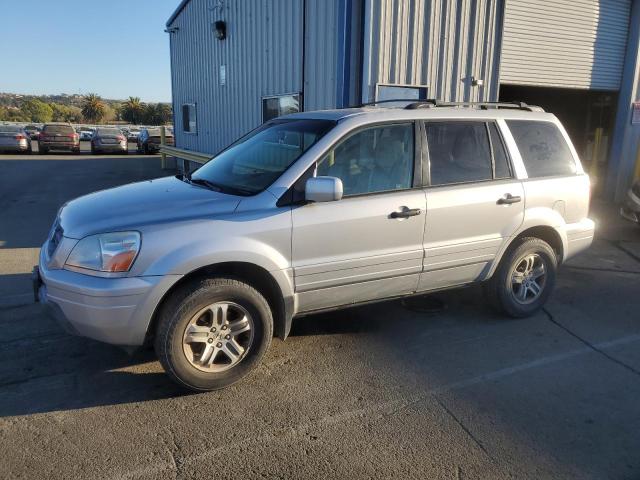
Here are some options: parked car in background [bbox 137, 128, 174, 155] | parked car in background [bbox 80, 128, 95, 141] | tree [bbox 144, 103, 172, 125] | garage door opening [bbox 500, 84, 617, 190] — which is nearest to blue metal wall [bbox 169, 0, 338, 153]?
garage door opening [bbox 500, 84, 617, 190]

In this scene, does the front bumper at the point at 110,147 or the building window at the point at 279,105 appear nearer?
the building window at the point at 279,105

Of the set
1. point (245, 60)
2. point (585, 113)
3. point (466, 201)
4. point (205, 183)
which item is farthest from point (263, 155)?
point (585, 113)

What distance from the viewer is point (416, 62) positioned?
855 centimetres

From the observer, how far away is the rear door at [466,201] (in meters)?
4.21

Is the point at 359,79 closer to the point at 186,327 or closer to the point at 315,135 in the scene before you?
the point at 315,135

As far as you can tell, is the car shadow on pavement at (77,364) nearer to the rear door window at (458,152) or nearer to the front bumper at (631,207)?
the rear door window at (458,152)

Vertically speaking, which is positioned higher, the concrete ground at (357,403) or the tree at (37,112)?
the tree at (37,112)

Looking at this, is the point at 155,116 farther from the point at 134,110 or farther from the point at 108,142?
the point at 108,142

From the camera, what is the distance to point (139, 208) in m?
3.50

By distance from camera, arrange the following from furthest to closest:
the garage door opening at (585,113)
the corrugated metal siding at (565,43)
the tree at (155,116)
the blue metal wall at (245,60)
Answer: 1. the tree at (155,116)
2. the garage door opening at (585,113)
3. the corrugated metal siding at (565,43)
4. the blue metal wall at (245,60)

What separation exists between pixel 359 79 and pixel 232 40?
16.1ft

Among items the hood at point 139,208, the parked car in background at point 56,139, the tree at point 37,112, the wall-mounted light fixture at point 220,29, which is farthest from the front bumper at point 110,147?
the tree at point 37,112

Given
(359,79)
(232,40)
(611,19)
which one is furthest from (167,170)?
(611,19)

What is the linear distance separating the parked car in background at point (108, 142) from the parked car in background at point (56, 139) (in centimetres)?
94
